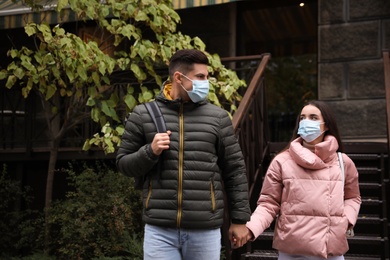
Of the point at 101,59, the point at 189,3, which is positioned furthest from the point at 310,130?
the point at 189,3

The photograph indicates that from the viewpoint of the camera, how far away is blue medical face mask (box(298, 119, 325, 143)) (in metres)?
4.01

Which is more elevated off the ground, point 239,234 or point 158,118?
point 158,118

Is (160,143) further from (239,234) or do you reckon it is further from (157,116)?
(239,234)

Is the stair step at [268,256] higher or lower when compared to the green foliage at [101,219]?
lower

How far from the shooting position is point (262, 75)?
7.68 m

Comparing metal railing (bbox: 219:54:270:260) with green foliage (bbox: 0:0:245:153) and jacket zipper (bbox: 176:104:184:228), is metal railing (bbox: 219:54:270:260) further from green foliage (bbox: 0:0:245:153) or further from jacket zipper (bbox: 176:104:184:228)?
jacket zipper (bbox: 176:104:184:228)

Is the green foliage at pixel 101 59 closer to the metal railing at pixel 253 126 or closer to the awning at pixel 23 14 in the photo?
the metal railing at pixel 253 126

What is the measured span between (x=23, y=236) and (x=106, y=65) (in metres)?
2.65

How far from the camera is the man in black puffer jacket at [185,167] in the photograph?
3.43 m

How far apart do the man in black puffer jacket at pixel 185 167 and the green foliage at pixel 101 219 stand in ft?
10.6

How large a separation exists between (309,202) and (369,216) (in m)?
3.05

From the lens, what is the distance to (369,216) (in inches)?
261

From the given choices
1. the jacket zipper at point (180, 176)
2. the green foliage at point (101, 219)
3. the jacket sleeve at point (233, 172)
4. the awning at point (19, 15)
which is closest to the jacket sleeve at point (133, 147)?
the jacket zipper at point (180, 176)

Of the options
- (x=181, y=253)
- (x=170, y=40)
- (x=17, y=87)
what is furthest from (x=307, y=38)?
(x=181, y=253)
